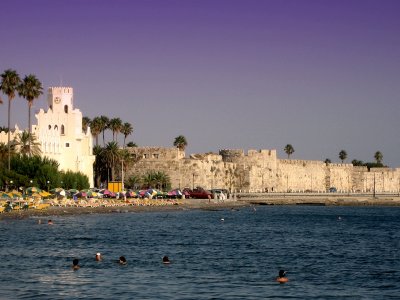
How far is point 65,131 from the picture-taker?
90750 mm

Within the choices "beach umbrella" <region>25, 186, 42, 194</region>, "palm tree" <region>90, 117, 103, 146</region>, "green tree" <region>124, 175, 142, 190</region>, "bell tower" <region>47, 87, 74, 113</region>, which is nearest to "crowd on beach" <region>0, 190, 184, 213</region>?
"beach umbrella" <region>25, 186, 42, 194</region>

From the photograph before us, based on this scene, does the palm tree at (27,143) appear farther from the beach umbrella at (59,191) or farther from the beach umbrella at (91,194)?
the beach umbrella at (59,191)

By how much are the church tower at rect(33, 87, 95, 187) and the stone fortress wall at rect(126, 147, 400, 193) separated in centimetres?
1325

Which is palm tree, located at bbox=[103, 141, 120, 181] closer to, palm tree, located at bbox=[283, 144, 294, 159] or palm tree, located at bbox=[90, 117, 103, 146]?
palm tree, located at bbox=[90, 117, 103, 146]

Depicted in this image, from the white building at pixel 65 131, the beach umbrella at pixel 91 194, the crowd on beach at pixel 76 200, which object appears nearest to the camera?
the crowd on beach at pixel 76 200

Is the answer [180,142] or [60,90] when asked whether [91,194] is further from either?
[180,142]

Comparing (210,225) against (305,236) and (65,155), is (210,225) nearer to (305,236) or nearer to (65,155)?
(305,236)

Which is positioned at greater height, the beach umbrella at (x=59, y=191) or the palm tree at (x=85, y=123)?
the palm tree at (x=85, y=123)

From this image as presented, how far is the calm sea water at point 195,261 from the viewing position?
1091 inches

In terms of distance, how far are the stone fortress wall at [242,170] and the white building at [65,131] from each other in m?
13.3

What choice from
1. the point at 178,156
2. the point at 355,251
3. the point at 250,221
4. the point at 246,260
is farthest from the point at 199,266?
the point at 178,156

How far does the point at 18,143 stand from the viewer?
270 ft

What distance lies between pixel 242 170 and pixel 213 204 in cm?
1939

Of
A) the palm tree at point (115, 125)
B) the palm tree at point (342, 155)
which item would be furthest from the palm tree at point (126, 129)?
the palm tree at point (342, 155)
